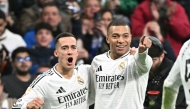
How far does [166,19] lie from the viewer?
12.1 m

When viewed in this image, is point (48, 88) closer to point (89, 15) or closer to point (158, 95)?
point (158, 95)

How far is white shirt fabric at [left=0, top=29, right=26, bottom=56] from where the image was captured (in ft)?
36.1

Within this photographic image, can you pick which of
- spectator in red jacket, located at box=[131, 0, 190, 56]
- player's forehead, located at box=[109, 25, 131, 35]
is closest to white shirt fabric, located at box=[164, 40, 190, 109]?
player's forehead, located at box=[109, 25, 131, 35]

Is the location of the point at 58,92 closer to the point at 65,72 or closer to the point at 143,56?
the point at 65,72

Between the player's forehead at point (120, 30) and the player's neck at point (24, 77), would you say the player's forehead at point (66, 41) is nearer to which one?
the player's forehead at point (120, 30)

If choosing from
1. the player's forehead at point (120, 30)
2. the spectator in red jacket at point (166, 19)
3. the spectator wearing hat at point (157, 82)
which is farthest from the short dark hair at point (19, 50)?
the player's forehead at point (120, 30)

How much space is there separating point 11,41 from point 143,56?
4.68m

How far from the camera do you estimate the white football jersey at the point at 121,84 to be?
7125mm

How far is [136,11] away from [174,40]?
0.88 m

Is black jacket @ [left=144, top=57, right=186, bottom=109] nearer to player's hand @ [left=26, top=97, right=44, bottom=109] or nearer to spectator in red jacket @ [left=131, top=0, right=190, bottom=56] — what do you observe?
player's hand @ [left=26, top=97, right=44, bottom=109]

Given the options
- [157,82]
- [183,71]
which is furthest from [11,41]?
[183,71]

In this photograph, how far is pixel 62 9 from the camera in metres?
12.2

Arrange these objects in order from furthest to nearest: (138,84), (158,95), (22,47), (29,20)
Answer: (29,20)
(22,47)
(158,95)
(138,84)

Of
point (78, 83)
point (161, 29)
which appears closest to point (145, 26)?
point (161, 29)
